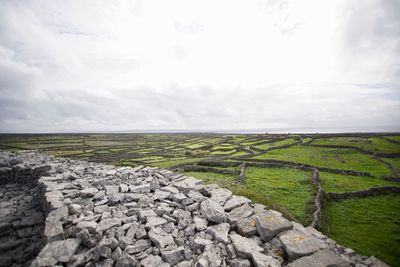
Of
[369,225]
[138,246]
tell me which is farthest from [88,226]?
[369,225]

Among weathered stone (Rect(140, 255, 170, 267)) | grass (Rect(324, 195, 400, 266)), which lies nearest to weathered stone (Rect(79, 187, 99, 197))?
weathered stone (Rect(140, 255, 170, 267))

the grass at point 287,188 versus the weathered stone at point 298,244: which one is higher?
the weathered stone at point 298,244

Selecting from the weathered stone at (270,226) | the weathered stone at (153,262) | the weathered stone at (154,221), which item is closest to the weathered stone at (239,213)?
the weathered stone at (270,226)

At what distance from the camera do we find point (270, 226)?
5676 millimetres

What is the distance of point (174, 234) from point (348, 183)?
24036mm

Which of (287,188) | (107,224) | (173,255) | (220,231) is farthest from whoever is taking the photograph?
(287,188)

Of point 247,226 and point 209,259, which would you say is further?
point 247,226

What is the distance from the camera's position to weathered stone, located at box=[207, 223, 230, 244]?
542 centimetres

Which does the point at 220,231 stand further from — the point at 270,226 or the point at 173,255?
the point at 173,255

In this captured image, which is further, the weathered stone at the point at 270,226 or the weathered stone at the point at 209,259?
the weathered stone at the point at 270,226

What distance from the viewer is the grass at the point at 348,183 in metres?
19.3

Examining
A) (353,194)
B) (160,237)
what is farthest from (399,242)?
(160,237)

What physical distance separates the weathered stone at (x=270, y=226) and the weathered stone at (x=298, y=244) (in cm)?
18

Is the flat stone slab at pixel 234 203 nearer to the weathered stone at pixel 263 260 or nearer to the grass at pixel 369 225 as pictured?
the weathered stone at pixel 263 260
